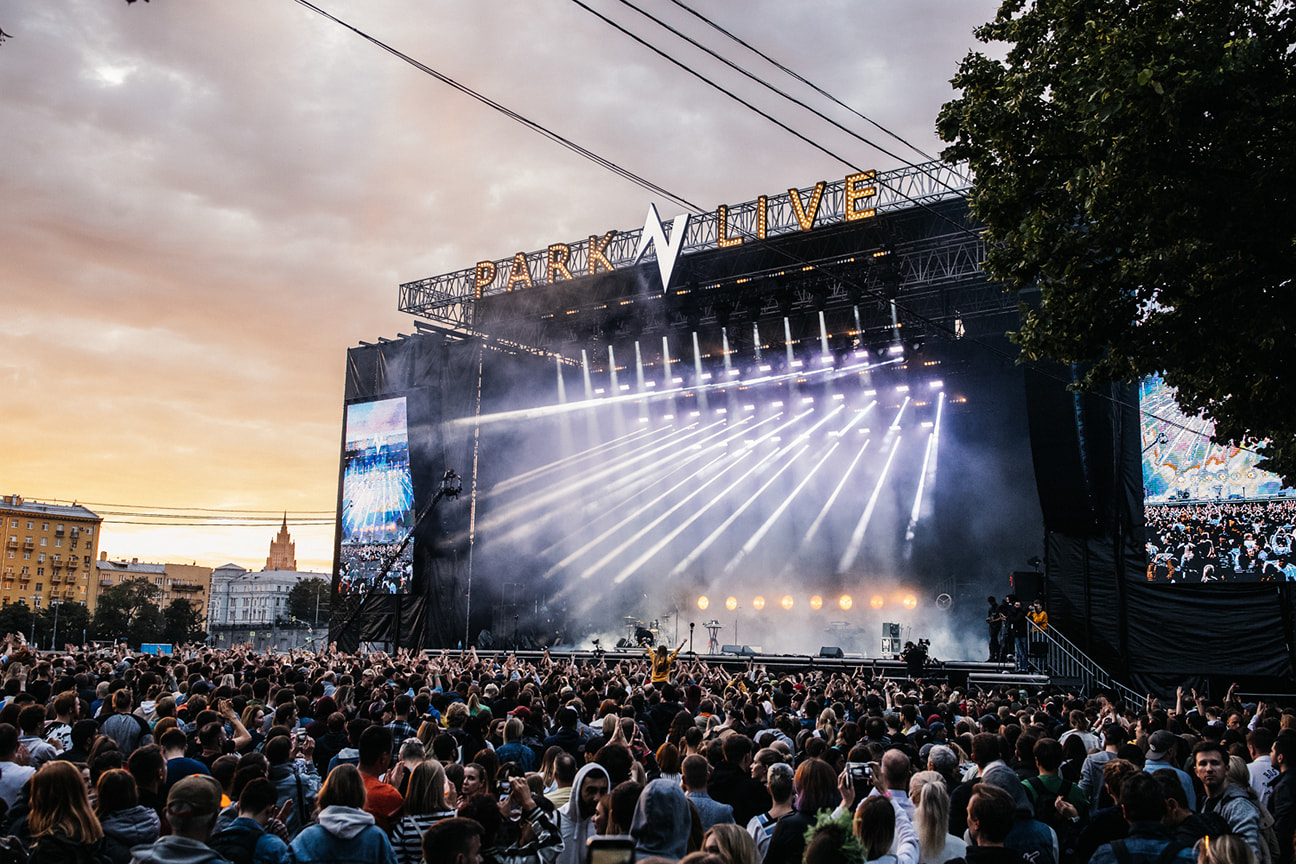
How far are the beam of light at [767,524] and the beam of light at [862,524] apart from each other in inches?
83.7

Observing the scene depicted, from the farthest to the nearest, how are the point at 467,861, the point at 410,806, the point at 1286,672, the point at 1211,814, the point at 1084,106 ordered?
the point at 1286,672, the point at 1084,106, the point at 1211,814, the point at 410,806, the point at 467,861

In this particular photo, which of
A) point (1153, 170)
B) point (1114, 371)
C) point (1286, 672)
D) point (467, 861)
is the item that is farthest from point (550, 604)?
point (467, 861)

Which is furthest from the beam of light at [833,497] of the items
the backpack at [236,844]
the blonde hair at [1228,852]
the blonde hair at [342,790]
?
the backpack at [236,844]

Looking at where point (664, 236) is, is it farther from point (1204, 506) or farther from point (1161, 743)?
point (1161, 743)

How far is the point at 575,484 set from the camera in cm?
3525

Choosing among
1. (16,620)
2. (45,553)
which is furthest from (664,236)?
(45,553)

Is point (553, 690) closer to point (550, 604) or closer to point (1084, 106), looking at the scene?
point (1084, 106)

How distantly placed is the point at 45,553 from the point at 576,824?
122 m

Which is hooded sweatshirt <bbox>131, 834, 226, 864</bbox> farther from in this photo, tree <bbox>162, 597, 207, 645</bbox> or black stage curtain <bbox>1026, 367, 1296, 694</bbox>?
tree <bbox>162, 597, 207, 645</bbox>

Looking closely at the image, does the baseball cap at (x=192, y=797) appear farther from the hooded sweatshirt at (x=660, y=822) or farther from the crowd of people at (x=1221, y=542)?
the crowd of people at (x=1221, y=542)

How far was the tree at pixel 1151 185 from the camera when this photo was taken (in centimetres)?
841

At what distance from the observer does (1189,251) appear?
8922mm

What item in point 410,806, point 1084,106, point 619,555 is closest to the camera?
point 410,806

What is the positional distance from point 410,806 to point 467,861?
1.05m
